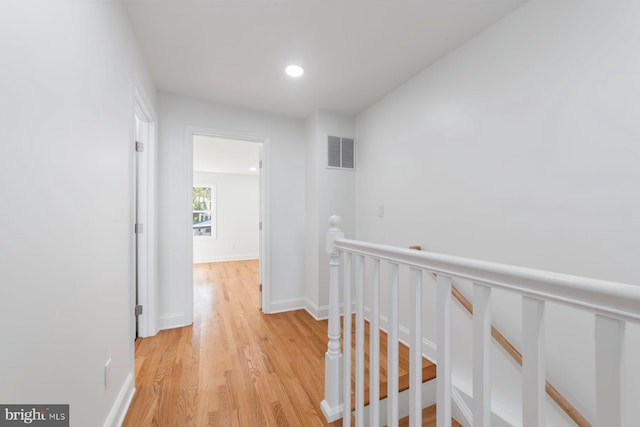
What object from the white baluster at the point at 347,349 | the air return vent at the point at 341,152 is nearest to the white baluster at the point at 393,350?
the white baluster at the point at 347,349

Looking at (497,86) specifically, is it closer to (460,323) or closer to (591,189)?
(591,189)

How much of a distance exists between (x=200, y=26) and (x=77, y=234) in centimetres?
149

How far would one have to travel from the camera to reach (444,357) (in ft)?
2.70

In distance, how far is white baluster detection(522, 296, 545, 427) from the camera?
0.60m

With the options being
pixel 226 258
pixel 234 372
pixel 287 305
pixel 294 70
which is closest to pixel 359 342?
pixel 234 372

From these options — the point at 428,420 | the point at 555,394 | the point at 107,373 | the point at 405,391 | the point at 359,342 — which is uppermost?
the point at 359,342

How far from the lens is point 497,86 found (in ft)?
5.41

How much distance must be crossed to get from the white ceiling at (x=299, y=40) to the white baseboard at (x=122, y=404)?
2269 millimetres

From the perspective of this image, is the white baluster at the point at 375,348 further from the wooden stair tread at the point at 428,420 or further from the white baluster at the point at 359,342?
the wooden stair tread at the point at 428,420

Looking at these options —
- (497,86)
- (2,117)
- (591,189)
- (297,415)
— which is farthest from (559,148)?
(2,117)

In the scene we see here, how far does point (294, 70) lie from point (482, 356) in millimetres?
2292

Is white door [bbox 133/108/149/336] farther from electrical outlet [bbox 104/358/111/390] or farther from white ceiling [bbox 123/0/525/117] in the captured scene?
electrical outlet [bbox 104/358/111/390]

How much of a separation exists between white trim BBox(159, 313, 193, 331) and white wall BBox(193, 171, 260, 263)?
4.01m

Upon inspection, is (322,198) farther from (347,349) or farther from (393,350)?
(393,350)
